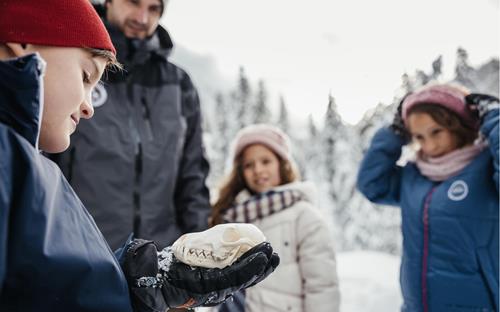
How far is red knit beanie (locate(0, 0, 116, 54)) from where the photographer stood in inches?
43.7

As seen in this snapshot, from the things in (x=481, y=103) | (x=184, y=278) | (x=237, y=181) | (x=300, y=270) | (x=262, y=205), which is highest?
(x=481, y=103)

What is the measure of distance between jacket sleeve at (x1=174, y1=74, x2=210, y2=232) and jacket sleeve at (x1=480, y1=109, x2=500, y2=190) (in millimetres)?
1795

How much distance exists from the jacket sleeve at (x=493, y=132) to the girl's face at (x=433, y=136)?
25 cm

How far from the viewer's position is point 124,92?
258 centimetres

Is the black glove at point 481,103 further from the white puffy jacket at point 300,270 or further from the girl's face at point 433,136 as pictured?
the white puffy jacket at point 300,270

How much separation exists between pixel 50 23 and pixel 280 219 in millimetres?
2485

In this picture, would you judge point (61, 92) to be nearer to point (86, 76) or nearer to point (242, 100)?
point (86, 76)

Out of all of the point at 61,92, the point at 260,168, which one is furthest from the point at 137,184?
the point at 260,168

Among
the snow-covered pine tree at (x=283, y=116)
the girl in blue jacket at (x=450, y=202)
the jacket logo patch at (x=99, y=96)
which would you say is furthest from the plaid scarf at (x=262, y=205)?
the snow-covered pine tree at (x=283, y=116)

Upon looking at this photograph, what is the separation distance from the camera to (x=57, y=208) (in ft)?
3.35

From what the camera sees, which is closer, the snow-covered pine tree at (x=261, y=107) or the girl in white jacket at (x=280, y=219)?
the girl in white jacket at (x=280, y=219)

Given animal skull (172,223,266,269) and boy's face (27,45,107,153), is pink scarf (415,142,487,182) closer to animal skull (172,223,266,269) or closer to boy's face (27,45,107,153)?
animal skull (172,223,266,269)

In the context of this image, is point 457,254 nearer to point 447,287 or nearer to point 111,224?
point 447,287

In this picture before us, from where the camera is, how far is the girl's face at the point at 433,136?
308 centimetres
